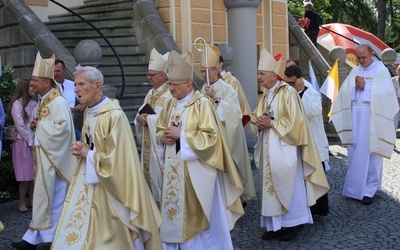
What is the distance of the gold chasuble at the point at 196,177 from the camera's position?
5.53 meters

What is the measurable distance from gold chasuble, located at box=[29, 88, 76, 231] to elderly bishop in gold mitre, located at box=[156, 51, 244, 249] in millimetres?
998

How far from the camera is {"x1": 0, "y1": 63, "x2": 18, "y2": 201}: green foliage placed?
8477mm

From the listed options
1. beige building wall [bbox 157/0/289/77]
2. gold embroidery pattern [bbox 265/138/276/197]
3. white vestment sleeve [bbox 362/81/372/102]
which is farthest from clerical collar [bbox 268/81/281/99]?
beige building wall [bbox 157/0/289/77]

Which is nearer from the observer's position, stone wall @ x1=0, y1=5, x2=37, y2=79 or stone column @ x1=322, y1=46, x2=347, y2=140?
stone wall @ x1=0, y1=5, x2=37, y2=79

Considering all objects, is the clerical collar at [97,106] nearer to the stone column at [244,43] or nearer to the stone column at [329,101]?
the stone column at [244,43]

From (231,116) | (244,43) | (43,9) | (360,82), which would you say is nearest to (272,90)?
(231,116)

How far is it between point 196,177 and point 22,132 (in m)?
3.12

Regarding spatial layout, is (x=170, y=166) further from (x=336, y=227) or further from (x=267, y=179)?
(x=336, y=227)

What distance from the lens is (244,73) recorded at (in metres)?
12.9

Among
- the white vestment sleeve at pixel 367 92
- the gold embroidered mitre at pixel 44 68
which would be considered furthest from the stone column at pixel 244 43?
the gold embroidered mitre at pixel 44 68

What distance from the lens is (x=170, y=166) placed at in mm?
5801

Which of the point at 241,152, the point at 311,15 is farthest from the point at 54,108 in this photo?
the point at 311,15

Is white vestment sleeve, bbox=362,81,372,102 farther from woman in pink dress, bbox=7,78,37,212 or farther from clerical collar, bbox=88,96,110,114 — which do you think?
clerical collar, bbox=88,96,110,114

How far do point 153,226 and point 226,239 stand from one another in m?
1.11
